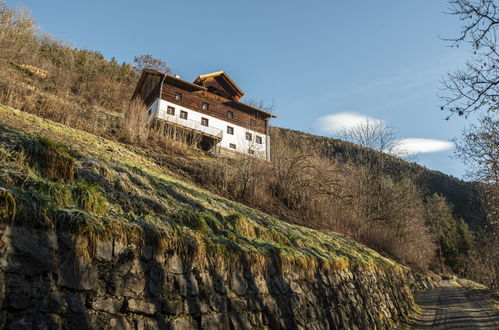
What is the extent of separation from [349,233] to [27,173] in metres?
16.0

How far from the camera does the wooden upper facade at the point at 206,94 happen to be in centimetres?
3198

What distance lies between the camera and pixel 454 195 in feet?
304

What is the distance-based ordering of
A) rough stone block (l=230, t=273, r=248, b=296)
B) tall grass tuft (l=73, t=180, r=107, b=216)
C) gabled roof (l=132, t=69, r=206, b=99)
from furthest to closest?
gabled roof (l=132, t=69, r=206, b=99) → rough stone block (l=230, t=273, r=248, b=296) → tall grass tuft (l=73, t=180, r=107, b=216)

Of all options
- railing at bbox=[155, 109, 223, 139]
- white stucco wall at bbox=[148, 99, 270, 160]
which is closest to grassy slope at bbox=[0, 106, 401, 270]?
white stucco wall at bbox=[148, 99, 270, 160]

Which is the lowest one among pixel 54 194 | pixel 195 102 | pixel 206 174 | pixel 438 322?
pixel 438 322

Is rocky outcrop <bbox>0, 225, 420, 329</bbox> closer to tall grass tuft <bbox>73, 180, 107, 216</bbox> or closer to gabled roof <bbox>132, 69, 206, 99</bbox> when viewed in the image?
tall grass tuft <bbox>73, 180, 107, 216</bbox>

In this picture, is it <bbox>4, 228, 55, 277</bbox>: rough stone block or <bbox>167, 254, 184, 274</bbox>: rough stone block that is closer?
<bbox>4, 228, 55, 277</bbox>: rough stone block

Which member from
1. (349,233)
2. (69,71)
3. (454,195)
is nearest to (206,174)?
(349,233)

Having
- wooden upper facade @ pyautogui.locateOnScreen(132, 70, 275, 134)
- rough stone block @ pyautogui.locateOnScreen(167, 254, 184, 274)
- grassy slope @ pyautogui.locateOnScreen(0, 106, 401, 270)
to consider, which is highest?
wooden upper facade @ pyautogui.locateOnScreen(132, 70, 275, 134)

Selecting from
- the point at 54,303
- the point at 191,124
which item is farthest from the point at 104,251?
the point at 191,124

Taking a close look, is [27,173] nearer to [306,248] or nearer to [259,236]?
[259,236]

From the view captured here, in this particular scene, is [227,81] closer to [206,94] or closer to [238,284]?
[206,94]

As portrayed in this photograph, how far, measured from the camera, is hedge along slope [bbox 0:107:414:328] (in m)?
2.72

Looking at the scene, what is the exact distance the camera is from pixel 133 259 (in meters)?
3.45
